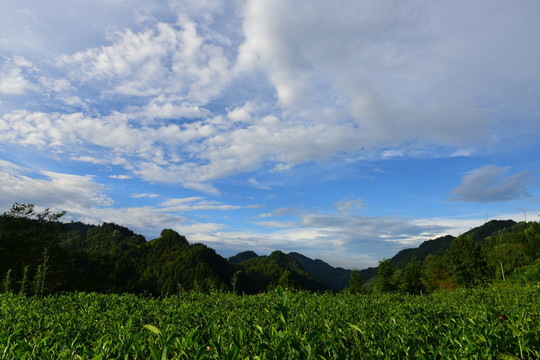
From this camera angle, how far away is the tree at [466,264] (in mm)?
52750

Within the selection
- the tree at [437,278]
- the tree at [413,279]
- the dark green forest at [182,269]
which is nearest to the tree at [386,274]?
the dark green forest at [182,269]

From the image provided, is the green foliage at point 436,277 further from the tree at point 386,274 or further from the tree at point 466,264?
the tree at point 386,274

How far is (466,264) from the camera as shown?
53.7 metres

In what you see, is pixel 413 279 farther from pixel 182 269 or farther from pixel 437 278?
pixel 182 269

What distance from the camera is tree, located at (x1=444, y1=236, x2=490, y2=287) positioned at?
52750 mm

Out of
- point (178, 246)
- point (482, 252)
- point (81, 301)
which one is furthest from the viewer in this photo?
point (178, 246)

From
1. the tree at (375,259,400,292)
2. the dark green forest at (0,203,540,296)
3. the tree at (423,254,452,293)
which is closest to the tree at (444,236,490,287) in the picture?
the dark green forest at (0,203,540,296)

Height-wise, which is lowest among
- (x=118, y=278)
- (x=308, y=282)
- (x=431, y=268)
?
(x=308, y=282)

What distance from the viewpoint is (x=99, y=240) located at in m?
196

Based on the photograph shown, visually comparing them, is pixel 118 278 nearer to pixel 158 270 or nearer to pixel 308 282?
pixel 158 270

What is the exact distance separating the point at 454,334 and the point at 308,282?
200 meters

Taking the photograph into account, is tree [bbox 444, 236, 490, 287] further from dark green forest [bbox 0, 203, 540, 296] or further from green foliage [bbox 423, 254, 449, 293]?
green foliage [bbox 423, 254, 449, 293]

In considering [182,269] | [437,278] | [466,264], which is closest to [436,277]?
[437,278]

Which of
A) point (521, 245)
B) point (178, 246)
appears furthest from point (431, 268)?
point (178, 246)
